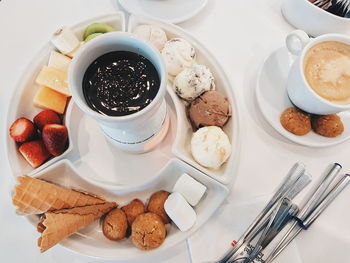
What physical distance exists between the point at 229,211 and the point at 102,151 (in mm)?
430

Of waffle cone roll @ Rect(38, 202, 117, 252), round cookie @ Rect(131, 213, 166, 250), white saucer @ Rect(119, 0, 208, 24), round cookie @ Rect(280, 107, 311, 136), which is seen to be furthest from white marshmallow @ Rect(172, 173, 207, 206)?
white saucer @ Rect(119, 0, 208, 24)

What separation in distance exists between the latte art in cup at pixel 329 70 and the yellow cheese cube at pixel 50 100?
75cm

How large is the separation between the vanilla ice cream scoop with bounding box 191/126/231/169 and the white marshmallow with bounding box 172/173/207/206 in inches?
2.4

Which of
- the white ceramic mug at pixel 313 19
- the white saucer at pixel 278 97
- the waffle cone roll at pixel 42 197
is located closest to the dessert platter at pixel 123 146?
the waffle cone roll at pixel 42 197

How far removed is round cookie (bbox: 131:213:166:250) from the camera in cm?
89

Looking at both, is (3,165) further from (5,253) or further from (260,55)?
(260,55)

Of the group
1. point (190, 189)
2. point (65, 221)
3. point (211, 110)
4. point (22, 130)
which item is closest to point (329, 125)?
point (211, 110)

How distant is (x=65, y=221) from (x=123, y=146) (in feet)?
0.87

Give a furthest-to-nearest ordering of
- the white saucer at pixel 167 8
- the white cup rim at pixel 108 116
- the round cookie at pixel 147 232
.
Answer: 1. the white saucer at pixel 167 8
2. the round cookie at pixel 147 232
3. the white cup rim at pixel 108 116

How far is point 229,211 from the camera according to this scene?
0.96m

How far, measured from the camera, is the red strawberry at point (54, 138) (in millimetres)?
960

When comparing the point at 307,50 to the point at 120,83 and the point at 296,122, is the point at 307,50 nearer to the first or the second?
the point at 296,122

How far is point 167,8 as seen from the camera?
48.0 inches

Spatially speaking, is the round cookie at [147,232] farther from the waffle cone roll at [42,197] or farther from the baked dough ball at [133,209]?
the waffle cone roll at [42,197]
